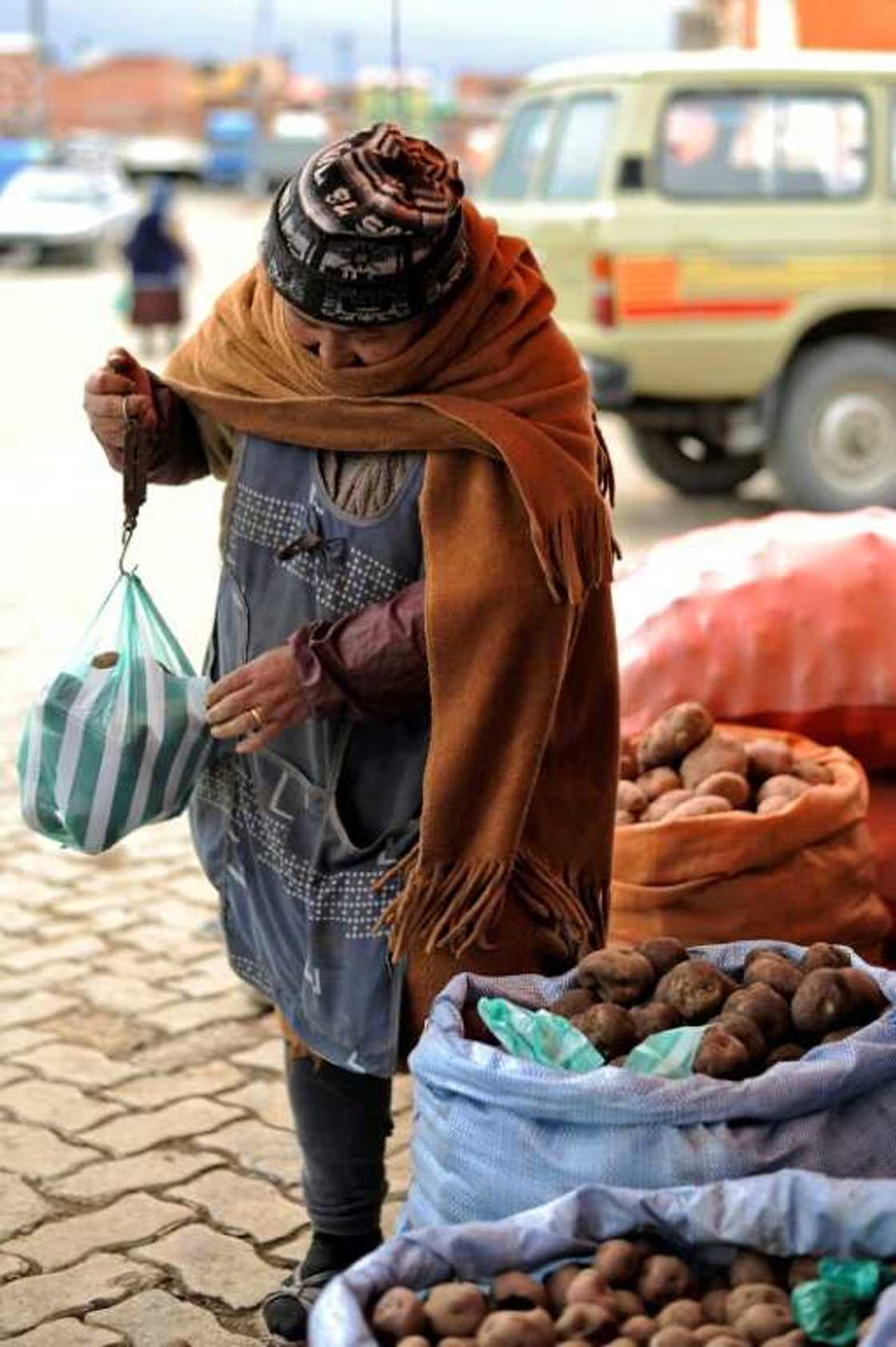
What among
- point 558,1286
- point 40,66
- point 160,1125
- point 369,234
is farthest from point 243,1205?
point 40,66

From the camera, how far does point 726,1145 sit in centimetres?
258

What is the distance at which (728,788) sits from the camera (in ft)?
13.7

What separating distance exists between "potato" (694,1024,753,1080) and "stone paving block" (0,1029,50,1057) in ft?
7.34

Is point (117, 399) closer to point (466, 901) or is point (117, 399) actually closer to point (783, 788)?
point (466, 901)

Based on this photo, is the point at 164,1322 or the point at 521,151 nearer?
the point at 164,1322

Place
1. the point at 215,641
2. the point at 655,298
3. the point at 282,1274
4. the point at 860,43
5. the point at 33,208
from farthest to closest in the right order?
the point at 33,208 < the point at 860,43 < the point at 655,298 < the point at 282,1274 < the point at 215,641

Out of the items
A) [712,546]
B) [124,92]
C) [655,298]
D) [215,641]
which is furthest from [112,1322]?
[124,92]

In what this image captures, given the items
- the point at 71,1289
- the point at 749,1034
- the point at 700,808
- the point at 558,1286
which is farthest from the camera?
the point at 700,808

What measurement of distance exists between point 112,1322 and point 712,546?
7.53 feet

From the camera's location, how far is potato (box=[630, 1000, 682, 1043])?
282 centimetres

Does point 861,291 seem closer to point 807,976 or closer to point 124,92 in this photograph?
point 807,976

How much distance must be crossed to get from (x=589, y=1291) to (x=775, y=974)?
2.30 ft

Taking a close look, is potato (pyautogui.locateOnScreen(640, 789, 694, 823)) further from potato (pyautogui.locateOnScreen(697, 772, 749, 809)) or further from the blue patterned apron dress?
the blue patterned apron dress

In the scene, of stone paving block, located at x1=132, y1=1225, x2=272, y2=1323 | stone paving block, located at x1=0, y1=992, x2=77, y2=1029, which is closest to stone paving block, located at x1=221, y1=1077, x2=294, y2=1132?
stone paving block, located at x1=132, y1=1225, x2=272, y2=1323
